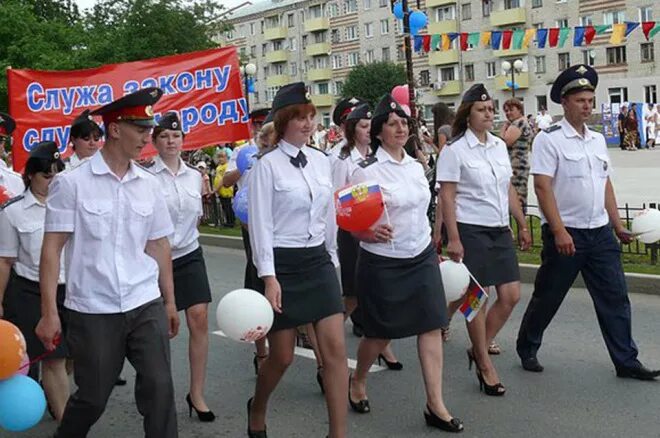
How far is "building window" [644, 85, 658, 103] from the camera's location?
190ft

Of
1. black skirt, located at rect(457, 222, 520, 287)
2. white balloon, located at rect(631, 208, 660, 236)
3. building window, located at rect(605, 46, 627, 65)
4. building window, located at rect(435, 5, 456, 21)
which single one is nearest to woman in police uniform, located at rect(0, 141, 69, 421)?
black skirt, located at rect(457, 222, 520, 287)

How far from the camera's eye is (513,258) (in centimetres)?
587

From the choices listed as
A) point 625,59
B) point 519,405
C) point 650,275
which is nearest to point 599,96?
point 625,59

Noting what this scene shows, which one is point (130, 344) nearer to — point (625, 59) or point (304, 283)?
point (304, 283)

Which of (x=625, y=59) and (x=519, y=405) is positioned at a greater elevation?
(x=625, y=59)

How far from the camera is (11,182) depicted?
5938 mm

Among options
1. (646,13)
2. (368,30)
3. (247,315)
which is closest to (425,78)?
(368,30)

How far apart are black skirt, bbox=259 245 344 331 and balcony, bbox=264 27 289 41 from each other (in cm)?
8537

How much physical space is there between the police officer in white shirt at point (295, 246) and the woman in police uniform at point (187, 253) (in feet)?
3.19

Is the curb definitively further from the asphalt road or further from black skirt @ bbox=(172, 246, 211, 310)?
black skirt @ bbox=(172, 246, 211, 310)

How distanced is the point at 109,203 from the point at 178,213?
1.59 meters

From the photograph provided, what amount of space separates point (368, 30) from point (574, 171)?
75113mm

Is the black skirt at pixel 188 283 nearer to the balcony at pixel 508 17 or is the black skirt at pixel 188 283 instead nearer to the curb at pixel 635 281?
the curb at pixel 635 281

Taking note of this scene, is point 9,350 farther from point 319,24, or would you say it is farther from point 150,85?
point 319,24
